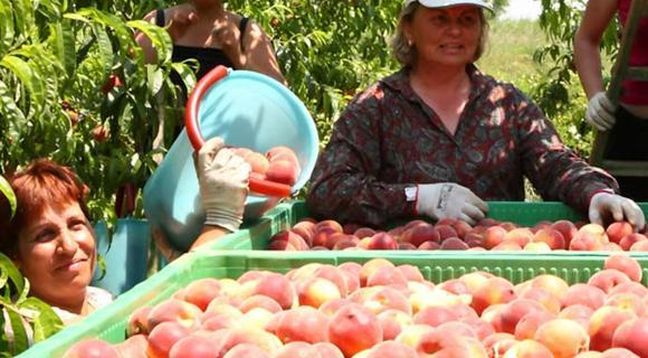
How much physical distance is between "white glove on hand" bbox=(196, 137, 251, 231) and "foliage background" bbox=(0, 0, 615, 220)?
0.94 feet

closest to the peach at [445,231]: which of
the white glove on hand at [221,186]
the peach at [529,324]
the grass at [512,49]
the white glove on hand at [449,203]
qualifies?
the white glove on hand at [449,203]

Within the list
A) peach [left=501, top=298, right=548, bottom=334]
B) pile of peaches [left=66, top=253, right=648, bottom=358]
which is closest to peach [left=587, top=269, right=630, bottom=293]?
pile of peaches [left=66, top=253, right=648, bottom=358]

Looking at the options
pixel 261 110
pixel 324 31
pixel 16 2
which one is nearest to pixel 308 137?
pixel 261 110

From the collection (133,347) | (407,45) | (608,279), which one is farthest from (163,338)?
(407,45)

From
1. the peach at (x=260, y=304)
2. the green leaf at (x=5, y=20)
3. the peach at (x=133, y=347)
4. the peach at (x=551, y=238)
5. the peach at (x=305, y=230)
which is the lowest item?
the peach at (x=305, y=230)

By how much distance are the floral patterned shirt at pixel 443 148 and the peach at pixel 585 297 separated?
41.5 inches

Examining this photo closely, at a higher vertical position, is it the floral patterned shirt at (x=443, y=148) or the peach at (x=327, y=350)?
the peach at (x=327, y=350)

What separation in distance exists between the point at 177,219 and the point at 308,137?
40 cm

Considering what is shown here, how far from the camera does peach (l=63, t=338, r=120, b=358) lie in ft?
4.83

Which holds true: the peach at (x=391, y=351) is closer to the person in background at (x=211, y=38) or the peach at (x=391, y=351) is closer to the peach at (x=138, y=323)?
the peach at (x=138, y=323)

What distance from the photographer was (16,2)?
77.9 inches

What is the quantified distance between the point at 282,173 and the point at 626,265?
89 centimetres

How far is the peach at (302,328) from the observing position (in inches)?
63.6

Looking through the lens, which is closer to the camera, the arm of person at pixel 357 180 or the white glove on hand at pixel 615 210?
the white glove on hand at pixel 615 210
